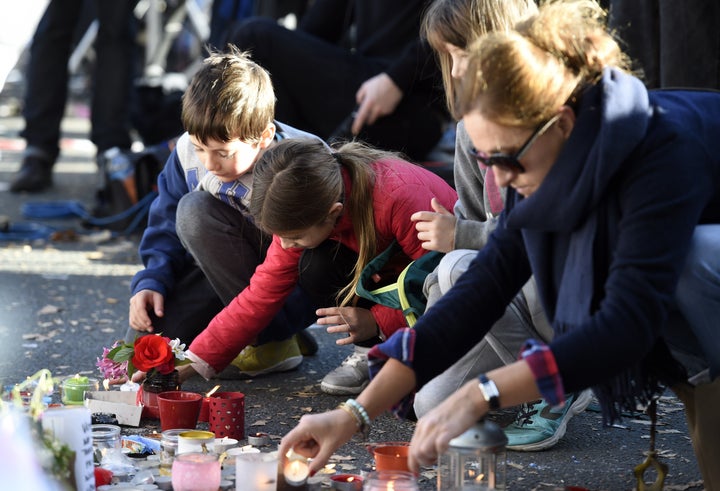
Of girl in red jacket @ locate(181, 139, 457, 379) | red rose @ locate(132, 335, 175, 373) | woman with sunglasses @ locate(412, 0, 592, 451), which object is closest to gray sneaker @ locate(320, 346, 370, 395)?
girl in red jacket @ locate(181, 139, 457, 379)

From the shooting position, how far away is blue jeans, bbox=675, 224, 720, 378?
85.9 inches

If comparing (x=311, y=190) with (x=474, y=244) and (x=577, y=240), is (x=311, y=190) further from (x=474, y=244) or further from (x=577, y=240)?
(x=577, y=240)

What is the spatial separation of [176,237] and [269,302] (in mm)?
653

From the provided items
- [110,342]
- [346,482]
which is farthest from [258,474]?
[110,342]

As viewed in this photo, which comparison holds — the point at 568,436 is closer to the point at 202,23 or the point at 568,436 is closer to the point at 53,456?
the point at 53,456

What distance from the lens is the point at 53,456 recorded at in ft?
6.72

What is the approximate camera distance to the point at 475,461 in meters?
2.29

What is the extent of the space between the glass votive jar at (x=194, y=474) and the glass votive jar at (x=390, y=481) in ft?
1.13

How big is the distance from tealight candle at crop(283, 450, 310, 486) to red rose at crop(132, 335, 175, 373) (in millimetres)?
805

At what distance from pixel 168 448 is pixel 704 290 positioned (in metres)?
1.32

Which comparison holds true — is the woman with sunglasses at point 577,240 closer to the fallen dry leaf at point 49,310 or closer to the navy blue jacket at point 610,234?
the navy blue jacket at point 610,234

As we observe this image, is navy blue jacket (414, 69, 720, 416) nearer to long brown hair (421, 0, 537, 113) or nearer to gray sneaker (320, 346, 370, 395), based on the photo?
long brown hair (421, 0, 537, 113)

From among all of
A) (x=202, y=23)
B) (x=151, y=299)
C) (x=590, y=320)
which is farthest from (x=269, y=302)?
(x=202, y=23)

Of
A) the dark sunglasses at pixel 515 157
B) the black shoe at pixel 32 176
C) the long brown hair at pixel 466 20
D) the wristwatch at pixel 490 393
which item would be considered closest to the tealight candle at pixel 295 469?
the wristwatch at pixel 490 393
